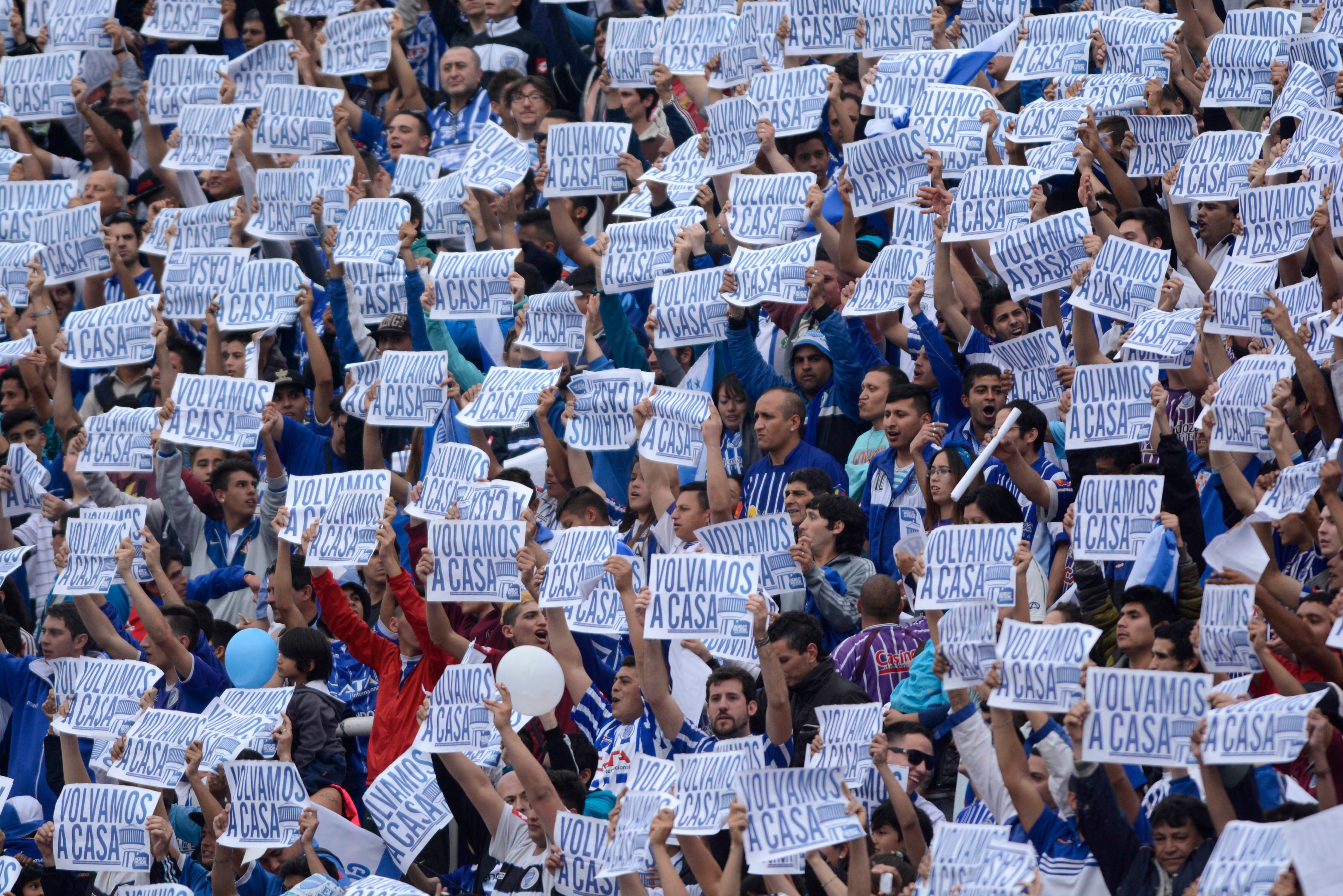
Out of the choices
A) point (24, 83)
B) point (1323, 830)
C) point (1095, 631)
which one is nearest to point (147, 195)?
point (24, 83)

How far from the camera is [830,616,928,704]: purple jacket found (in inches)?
339

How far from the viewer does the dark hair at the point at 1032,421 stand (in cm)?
914

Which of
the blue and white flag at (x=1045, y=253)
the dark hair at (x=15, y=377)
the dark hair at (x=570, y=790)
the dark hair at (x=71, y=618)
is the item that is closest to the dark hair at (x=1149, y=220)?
the blue and white flag at (x=1045, y=253)

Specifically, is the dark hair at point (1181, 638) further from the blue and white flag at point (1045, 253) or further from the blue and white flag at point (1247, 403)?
the blue and white flag at point (1045, 253)

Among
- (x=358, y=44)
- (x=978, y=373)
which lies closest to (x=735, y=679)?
(x=978, y=373)

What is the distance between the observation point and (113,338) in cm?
1216

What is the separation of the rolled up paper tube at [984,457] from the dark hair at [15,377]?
20.2 feet

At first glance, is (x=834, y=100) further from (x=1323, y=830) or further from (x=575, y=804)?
(x=1323, y=830)

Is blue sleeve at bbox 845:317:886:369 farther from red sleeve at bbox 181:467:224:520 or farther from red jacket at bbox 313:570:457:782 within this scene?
red sleeve at bbox 181:467:224:520

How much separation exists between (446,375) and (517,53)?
12.6 feet

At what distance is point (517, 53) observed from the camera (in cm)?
1402

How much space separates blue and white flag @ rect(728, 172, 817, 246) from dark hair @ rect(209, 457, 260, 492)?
271cm

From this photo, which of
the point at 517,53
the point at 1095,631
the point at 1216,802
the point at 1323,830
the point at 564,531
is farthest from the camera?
the point at 517,53

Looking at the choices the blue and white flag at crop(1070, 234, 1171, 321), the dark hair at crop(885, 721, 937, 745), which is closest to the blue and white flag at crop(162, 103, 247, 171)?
the blue and white flag at crop(1070, 234, 1171, 321)
